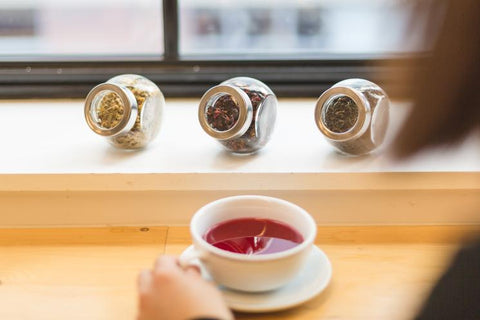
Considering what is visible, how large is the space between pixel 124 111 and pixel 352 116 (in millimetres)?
316

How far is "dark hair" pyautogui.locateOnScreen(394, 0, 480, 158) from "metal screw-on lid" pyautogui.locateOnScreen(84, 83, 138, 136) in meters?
0.52

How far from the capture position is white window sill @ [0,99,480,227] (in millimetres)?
894

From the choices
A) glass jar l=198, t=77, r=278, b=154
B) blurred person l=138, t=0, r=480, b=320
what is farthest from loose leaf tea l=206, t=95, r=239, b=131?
blurred person l=138, t=0, r=480, b=320

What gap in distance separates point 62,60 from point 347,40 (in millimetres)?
555

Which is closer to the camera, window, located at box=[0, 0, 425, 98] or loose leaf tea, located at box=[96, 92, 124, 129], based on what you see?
loose leaf tea, located at box=[96, 92, 124, 129]

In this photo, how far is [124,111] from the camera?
91 centimetres

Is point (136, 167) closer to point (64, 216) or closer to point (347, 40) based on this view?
point (64, 216)

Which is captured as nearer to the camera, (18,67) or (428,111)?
(428,111)

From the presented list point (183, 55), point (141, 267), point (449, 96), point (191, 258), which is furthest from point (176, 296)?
point (183, 55)

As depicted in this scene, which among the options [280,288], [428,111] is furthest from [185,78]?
[428,111]

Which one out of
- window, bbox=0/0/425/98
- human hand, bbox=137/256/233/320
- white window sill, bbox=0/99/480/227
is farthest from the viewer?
window, bbox=0/0/425/98

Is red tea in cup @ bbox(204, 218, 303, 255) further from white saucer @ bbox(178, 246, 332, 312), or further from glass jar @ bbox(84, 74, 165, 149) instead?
glass jar @ bbox(84, 74, 165, 149)

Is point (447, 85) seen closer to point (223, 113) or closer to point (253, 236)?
point (253, 236)

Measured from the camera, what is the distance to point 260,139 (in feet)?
3.10
